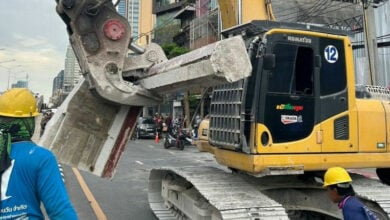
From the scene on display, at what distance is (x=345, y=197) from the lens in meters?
3.67

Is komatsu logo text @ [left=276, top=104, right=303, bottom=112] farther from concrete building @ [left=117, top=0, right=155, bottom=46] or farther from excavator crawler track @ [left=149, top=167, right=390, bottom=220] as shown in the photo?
concrete building @ [left=117, top=0, right=155, bottom=46]

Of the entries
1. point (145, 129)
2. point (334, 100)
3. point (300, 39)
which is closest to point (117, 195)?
point (334, 100)

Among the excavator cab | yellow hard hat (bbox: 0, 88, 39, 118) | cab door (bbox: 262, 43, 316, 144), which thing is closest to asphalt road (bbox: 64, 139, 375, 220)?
the excavator cab

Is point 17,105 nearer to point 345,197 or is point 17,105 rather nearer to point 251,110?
point 345,197

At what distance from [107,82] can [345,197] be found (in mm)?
2623

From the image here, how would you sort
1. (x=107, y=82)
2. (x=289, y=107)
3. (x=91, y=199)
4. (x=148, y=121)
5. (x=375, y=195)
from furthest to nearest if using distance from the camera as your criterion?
(x=148, y=121) < (x=91, y=199) < (x=375, y=195) < (x=289, y=107) < (x=107, y=82)

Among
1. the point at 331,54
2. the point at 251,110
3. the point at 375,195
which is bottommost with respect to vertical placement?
the point at 375,195

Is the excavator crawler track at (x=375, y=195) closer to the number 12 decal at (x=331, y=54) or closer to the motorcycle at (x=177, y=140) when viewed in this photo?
the number 12 decal at (x=331, y=54)

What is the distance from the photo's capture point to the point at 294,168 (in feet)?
18.4

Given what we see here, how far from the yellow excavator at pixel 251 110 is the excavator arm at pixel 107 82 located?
11 millimetres

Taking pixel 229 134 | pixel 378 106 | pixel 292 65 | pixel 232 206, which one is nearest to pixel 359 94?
pixel 378 106

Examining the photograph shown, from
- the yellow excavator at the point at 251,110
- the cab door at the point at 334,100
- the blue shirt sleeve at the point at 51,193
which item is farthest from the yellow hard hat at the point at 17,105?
the cab door at the point at 334,100

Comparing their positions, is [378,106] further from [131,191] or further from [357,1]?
[357,1]

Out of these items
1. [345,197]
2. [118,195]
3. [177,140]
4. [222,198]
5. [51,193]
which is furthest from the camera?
[177,140]
